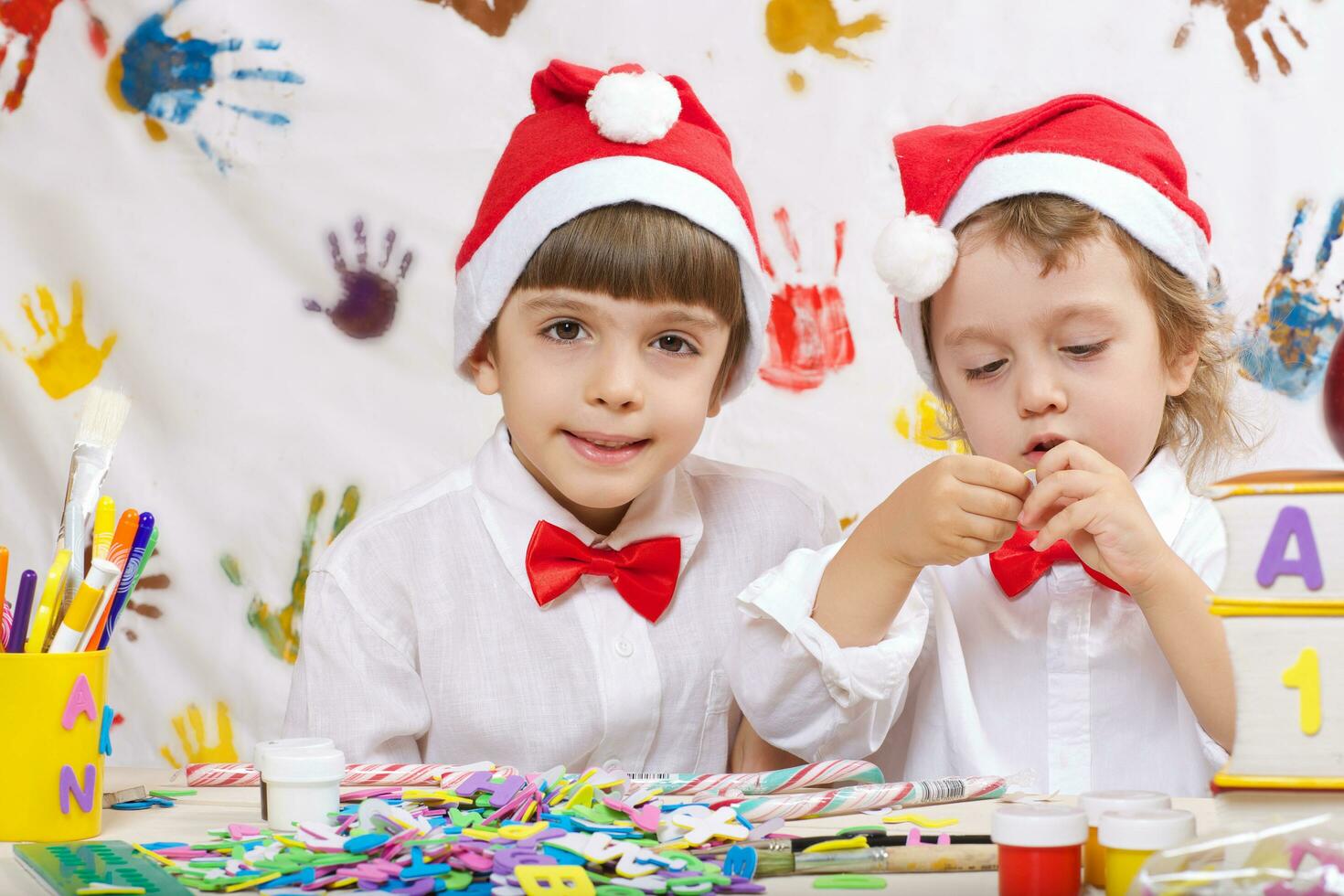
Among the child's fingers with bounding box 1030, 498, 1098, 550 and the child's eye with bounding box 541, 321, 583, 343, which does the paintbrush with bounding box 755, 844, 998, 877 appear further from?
the child's eye with bounding box 541, 321, 583, 343

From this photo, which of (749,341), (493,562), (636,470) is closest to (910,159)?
(749,341)

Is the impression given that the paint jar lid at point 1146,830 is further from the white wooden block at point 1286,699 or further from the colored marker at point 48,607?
the colored marker at point 48,607

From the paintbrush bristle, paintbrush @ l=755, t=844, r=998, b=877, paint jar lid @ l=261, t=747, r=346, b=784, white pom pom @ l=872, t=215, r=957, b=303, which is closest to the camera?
paintbrush @ l=755, t=844, r=998, b=877

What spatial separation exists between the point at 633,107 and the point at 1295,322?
38.0 inches

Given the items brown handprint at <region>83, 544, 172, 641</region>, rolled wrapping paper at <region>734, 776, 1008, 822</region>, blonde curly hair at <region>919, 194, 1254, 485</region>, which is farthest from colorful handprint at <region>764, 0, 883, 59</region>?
rolled wrapping paper at <region>734, 776, 1008, 822</region>

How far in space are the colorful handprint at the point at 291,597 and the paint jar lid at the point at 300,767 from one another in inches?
39.4

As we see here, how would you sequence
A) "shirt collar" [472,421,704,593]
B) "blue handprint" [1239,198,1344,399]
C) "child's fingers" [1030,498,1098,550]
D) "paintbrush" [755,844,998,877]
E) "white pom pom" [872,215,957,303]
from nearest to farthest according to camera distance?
1. "paintbrush" [755,844,998,877]
2. "child's fingers" [1030,498,1098,550]
3. "white pom pom" [872,215,957,303]
4. "shirt collar" [472,421,704,593]
5. "blue handprint" [1239,198,1344,399]

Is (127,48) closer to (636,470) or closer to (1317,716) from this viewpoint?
(636,470)

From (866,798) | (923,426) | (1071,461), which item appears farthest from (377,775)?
(923,426)

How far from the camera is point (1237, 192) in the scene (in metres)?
1.73

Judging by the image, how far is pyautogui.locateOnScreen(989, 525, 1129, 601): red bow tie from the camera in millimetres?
1154

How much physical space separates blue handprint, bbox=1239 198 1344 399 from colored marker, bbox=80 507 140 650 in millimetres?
1334

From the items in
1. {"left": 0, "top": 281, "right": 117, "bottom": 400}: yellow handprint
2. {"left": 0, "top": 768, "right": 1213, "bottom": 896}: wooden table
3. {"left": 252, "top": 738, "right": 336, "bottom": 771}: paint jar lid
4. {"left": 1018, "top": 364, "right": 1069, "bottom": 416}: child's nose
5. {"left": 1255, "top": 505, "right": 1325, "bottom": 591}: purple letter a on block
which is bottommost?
{"left": 0, "top": 768, "right": 1213, "bottom": 896}: wooden table

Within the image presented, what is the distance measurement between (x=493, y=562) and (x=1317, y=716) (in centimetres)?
78
